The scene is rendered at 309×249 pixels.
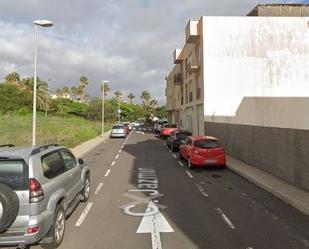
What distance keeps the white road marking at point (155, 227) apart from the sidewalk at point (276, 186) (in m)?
3.46

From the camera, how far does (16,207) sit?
20.1 ft

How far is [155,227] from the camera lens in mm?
8203

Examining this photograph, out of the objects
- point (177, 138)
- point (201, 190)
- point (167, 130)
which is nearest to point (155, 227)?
point (201, 190)

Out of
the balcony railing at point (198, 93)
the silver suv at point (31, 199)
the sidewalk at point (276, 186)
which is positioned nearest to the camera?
the silver suv at point (31, 199)


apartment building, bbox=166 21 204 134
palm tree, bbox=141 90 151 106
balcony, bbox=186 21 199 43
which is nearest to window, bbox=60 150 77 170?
apartment building, bbox=166 21 204 134

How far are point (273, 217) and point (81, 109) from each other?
99.8m

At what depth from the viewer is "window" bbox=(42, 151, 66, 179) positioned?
712 cm

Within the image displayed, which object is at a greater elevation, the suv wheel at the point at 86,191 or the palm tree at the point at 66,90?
the palm tree at the point at 66,90

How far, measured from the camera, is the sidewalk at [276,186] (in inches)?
395

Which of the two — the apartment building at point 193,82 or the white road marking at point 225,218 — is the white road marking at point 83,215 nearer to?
the white road marking at point 225,218

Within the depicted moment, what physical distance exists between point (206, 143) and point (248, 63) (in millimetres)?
16746

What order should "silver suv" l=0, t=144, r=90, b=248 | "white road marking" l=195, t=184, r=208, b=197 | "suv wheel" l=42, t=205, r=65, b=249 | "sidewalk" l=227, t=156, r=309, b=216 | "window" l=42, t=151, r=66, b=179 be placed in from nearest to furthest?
1. "silver suv" l=0, t=144, r=90, b=248
2. "suv wheel" l=42, t=205, r=65, b=249
3. "window" l=42, t=151, r=66, b=179
4. "sidewalk" l=227, t=156, r=309, b=216
5. "white road marking" l=195, t=184, r=208, b=197

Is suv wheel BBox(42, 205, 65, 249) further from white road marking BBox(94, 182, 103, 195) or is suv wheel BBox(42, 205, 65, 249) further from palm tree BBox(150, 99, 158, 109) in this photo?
palm tree BBox(150, 99, 158, 109)

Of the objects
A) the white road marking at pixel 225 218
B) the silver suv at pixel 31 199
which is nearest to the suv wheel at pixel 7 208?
the silver suv at pixel 31 199
